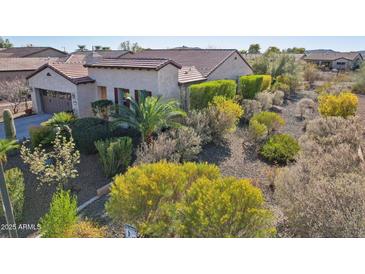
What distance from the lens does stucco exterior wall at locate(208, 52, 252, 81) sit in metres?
23.3

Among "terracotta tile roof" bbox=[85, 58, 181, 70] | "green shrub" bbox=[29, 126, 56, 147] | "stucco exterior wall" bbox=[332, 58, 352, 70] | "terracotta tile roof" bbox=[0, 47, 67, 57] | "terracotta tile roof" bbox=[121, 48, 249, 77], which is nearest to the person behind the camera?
"green shrub" bbox=[29, 126, 56, 147]

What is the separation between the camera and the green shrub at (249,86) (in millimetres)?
24953

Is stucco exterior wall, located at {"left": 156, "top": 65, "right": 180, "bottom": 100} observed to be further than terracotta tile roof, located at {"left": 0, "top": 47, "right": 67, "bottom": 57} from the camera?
No

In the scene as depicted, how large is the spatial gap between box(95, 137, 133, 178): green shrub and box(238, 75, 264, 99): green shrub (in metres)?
14.4

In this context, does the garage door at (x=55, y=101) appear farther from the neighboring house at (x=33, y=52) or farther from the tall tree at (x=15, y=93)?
the neighboring house at (x=33, y=52)

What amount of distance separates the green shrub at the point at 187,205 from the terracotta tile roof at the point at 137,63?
1019 cm

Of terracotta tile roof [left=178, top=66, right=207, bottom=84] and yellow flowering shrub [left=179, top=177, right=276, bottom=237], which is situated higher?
terracotta tile roof [left=178, top=66, right=207, bottom=84]

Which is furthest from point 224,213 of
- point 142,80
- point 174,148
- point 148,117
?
point 142,80

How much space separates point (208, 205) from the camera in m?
6.22

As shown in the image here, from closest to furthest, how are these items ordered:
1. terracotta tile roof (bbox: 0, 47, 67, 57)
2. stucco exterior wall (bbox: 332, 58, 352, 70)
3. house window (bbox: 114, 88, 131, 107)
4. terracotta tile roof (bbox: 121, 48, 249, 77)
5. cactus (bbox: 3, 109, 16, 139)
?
cactus (bbox: 3, 109, 16, 139)
house window (bbox: 114, 88, 131, 107)
terracotta tile roof (bbox: 121, 48, 249, 77)
terracotta tile roof (bbox: 0, 47, 67, 57)
stucco exterior wall (bbox: 332, 58, 352, 70)

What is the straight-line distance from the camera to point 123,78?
738 inches

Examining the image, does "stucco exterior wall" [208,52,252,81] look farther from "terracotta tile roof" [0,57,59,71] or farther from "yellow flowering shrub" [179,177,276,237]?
"terracotta tile roof" [0,57,59,71]

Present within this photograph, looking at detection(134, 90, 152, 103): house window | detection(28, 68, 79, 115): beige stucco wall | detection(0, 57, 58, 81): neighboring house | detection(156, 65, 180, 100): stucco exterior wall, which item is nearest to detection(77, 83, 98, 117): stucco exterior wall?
detection(28, 68, 79, 115): beige stucco wall

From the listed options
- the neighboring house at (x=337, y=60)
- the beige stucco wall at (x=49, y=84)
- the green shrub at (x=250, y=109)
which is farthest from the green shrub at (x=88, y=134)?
the neighboring house at (x=337, y=60)
